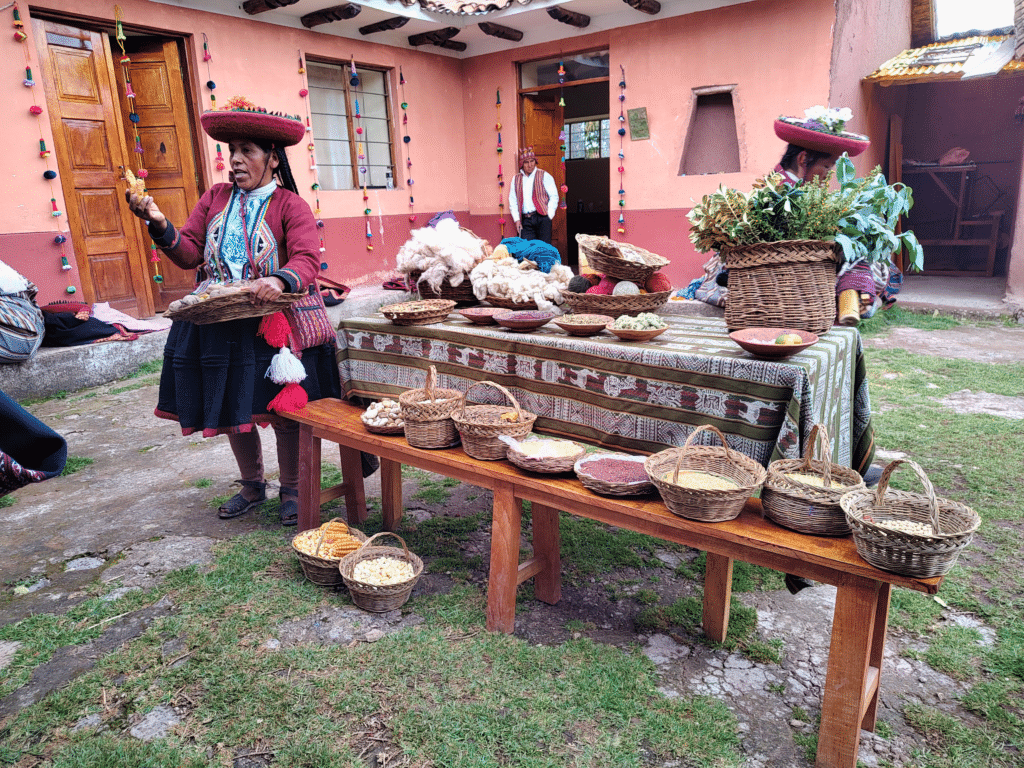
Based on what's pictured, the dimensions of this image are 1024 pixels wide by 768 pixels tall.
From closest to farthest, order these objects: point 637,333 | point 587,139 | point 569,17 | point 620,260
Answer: point 637,333 < point 620,260 < point 569,17 < point 587,139

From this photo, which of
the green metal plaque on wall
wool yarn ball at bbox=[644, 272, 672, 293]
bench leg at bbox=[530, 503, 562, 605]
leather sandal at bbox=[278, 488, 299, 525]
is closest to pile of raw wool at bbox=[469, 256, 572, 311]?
wool yarn ball at bbox=[644, 272, 672, 293]

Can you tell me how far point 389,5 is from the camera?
8.17m

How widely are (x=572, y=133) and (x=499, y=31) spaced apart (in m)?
5.60

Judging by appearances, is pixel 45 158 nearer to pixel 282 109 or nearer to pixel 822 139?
pixel 282 109

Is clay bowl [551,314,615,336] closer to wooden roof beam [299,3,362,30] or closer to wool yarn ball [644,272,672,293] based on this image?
wool yarn ball [644,272,672,293]

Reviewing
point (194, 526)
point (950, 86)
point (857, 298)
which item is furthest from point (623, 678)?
point (950, 86)

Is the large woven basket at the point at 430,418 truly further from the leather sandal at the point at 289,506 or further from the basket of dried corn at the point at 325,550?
the leather sandal at the point at 289,506

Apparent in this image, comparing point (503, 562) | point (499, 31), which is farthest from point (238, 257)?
point (499, 31)

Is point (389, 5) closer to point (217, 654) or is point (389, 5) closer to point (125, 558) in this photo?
point (125, 558)

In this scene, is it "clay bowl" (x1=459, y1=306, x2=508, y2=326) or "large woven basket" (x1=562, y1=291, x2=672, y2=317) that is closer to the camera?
"large woven basket" (x1=562, y1=291, x2=672, y2=317)

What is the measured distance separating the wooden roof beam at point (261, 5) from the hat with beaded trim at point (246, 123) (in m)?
5.40

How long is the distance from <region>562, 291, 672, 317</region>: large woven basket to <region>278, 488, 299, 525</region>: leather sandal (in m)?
1.80

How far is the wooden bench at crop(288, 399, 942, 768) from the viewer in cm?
179

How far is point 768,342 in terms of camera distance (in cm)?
216
